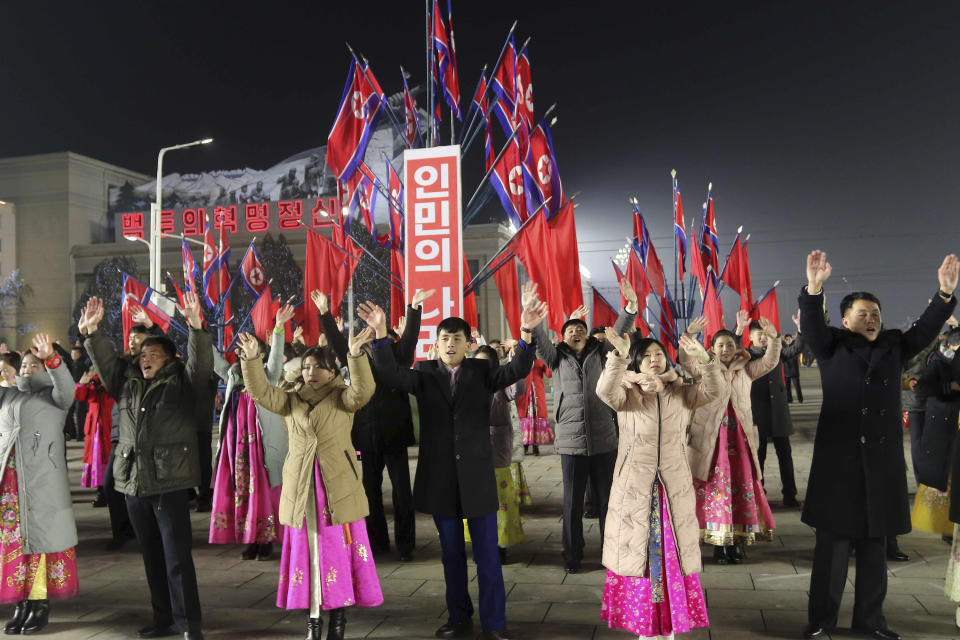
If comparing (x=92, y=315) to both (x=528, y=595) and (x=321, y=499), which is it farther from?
(x=528, y=595)

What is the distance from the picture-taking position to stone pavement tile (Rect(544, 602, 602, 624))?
473 cm

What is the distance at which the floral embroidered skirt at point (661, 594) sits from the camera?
157 inches

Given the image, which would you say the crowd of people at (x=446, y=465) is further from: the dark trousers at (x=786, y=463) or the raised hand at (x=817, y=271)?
the dark trousers at (x=786, y=463)

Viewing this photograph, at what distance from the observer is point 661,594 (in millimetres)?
4023

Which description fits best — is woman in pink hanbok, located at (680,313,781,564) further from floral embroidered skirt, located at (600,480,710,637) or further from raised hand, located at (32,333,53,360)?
raised hand, located at (32,333,53,360)

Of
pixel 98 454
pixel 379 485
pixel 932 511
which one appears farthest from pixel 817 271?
pixel 98 454

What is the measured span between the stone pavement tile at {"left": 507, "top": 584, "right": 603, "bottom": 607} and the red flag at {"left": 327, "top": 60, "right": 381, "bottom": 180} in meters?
5.61

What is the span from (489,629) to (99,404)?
659 centimetres

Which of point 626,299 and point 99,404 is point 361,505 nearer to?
point 626,299

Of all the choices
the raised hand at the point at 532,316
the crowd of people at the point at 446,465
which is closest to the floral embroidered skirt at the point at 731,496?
the crowd of people at the point at 446,465

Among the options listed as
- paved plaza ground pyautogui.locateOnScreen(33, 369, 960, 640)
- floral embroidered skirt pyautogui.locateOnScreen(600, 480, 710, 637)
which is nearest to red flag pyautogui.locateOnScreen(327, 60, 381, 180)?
paved plaza ground pyautogui.locateOnScreen(33, 369, 960, 640)

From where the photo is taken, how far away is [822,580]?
14.4 ft

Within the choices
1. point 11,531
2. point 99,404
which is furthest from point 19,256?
point 11,531

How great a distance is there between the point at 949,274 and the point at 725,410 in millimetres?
2171
